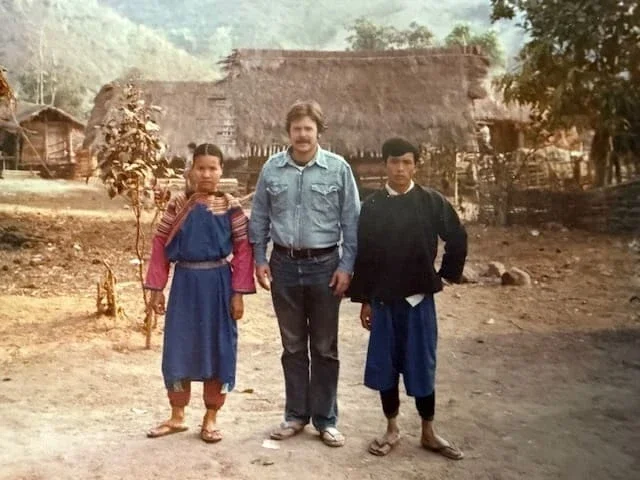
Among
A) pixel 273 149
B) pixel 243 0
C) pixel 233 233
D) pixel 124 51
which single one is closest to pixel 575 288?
pixel 233 233

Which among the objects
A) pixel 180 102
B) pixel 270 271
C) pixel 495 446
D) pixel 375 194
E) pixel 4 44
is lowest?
pixel 495 446

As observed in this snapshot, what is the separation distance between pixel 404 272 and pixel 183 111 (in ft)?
36.1

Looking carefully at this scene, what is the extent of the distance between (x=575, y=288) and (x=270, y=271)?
426 cm

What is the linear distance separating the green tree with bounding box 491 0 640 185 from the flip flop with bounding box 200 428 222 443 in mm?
6748

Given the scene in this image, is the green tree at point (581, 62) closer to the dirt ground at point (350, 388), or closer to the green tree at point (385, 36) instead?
the dirt ground at point (350, 388)

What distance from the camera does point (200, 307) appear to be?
2736mm

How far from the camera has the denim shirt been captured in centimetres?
269

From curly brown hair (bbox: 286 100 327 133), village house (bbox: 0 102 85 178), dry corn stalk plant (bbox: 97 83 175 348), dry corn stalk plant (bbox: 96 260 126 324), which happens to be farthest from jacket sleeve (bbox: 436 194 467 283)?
village house (bbox: 0 102 85 178)

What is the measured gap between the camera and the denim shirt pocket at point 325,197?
8.79 feet

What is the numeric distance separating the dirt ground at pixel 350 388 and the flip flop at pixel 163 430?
34 mm

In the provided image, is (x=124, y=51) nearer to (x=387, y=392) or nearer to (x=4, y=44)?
(x=4, y=44)

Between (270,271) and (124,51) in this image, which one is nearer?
(270,271)

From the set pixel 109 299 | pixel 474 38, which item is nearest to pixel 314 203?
pixel 109 299

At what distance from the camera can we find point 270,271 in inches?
110
